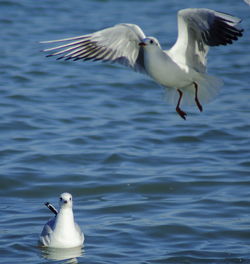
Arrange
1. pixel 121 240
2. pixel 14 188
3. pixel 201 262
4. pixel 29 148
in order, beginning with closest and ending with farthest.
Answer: pixel 201 262 < pixel 121 240 < pixel 14 188 < pixel 29 148

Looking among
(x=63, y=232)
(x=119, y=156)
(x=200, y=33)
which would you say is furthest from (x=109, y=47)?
(x=119, y=156)

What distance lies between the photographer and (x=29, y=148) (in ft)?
37.4

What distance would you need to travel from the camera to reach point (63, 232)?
26.2 feet

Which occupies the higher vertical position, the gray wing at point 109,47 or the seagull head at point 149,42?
the gray wing at point 109,47

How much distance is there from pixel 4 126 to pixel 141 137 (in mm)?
2121

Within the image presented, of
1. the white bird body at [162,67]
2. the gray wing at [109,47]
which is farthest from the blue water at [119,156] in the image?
the gray wing at [109,47]

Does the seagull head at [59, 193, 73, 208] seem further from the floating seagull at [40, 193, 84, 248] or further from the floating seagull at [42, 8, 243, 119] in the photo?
the floating seagull at [42, 8, 243, 119]

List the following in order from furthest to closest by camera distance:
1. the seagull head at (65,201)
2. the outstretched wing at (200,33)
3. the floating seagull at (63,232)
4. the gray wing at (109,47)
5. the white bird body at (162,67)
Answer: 1. the seagull head at (65,201)
2. the floating seagull at (63,232)
3. the gray wing at (109,47)
4. the white bird body at (162,67)
5. the outstretched wing at (200,33)

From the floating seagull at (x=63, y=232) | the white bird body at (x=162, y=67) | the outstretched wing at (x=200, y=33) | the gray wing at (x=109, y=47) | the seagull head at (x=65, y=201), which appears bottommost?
the floating seagull at (x=63, y=232)

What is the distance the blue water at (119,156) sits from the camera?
8.30 meters

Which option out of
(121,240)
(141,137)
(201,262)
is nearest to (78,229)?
(121,240)

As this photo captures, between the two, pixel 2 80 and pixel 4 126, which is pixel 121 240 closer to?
pixel 4 126

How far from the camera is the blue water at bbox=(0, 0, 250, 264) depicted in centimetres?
830

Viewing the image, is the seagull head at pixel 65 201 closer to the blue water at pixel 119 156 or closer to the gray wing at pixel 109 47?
the blue water at pixel 119 156
